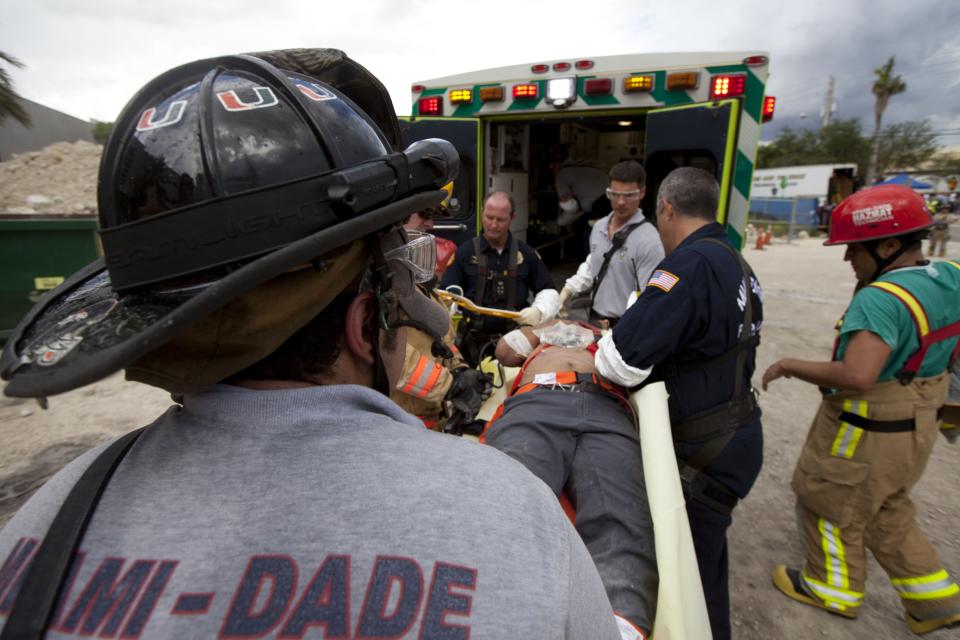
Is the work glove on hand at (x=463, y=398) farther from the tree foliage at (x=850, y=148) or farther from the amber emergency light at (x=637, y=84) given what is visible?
the tree foliage at (x=850, y=148)

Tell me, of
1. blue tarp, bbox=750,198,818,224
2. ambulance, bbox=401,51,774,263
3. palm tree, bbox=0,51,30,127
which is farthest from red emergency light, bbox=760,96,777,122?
blue tarp, bbox=750,198,818,224

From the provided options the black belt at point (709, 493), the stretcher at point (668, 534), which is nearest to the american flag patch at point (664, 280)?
the stretcher at point (668, 534)

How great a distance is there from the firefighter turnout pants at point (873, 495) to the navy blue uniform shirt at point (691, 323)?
2.45 ft

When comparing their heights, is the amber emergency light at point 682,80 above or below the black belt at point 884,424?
above

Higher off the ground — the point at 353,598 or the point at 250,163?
the point at 250,163

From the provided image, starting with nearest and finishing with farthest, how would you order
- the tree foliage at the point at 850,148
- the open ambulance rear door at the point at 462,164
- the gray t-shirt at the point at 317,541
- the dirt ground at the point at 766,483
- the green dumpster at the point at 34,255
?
1. the gray t-shirt at the point at 317,541
2. the dirt ground at the point at 766,483
3. the open ambulance rear door at the point at 462,164
4. the green dumpster at the point at 34,255
5. the tree foliage at the point at 850,148

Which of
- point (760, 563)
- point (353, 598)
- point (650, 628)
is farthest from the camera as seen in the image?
point (760, 563)

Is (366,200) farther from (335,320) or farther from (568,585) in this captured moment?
(568,585)

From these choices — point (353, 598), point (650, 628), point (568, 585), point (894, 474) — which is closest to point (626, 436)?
point (650, 628)

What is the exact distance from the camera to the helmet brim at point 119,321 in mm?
666

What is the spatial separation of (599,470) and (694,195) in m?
1.39

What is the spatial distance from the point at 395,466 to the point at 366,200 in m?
0.43

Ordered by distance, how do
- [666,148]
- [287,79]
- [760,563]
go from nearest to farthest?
[287,79] < [760,563] < [666,148]

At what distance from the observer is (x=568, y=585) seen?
65 cm
